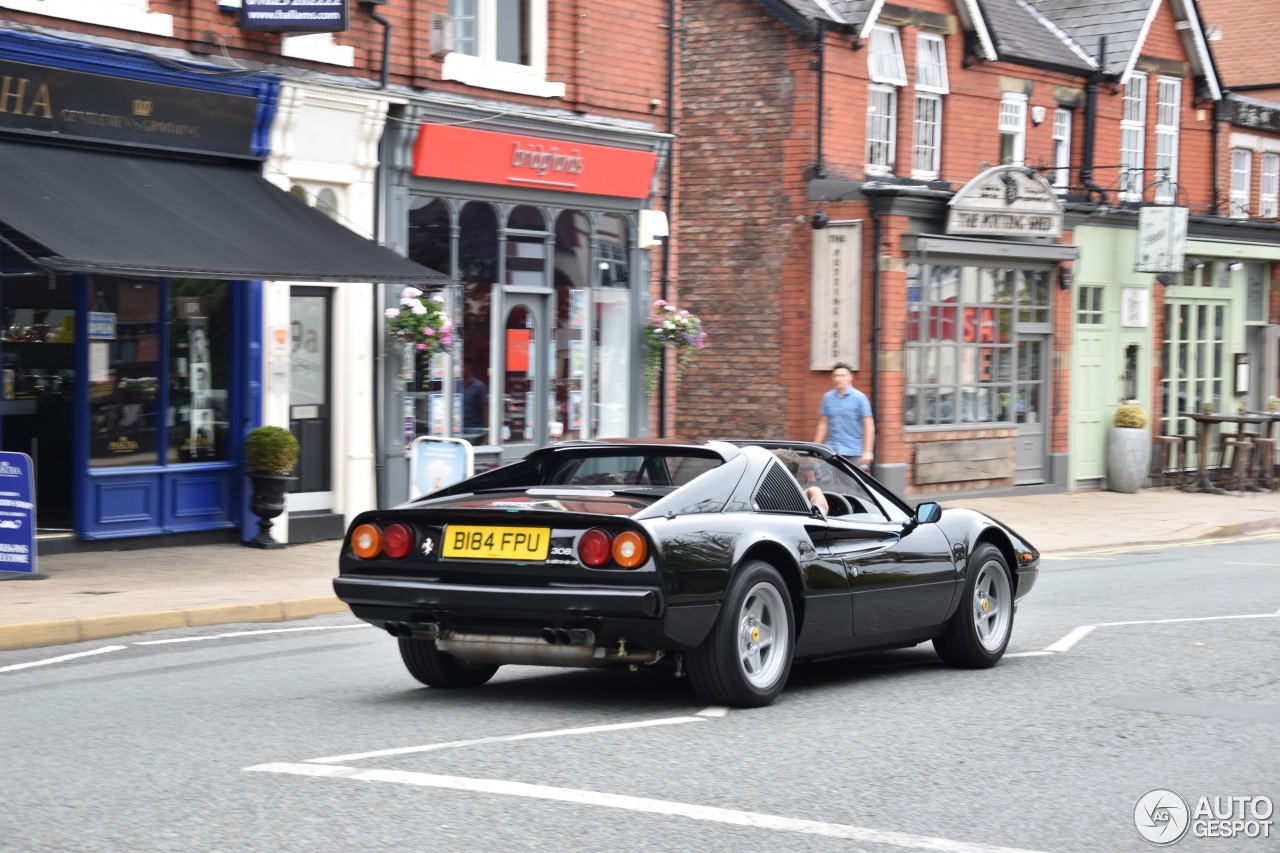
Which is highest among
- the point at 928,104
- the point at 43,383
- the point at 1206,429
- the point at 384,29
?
the point at 928,104

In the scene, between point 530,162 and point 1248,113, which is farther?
point 1248,113

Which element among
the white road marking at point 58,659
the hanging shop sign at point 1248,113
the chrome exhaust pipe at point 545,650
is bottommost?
the white road marking at point 58,659

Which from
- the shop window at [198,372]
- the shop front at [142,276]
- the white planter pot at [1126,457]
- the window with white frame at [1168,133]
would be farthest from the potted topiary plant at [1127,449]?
the shop window at [198,372]

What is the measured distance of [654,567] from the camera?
7395mm

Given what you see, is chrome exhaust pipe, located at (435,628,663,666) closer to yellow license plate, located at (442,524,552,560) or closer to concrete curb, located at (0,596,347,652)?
yellow license plate, located at (442,524,552,560)

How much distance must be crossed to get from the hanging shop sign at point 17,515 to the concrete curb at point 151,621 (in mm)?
1936

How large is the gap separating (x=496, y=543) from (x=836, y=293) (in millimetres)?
15855

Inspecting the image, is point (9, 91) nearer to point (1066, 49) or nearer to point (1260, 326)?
point (1066, 49)

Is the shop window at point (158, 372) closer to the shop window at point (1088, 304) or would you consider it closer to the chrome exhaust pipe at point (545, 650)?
the chrome exhaust pipe at point (545, 650)

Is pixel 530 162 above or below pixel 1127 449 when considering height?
above

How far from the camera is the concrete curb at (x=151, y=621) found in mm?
10391

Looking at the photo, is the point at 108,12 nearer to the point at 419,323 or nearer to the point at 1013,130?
the point at 419,323

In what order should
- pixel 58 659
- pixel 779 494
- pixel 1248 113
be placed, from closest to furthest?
pixel 779 494, pixel 58 659, pixel 1248 113

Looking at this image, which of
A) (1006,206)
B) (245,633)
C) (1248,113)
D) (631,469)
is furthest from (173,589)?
(1248,113)
